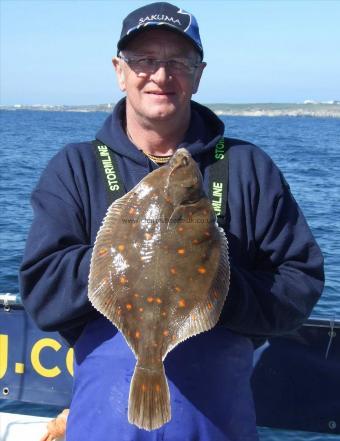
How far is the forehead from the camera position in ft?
11.3

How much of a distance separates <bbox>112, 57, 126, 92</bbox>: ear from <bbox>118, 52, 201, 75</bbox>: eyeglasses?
134 millimetres

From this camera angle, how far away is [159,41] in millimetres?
3439

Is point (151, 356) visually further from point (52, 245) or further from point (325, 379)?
Answer: point (325, 379)

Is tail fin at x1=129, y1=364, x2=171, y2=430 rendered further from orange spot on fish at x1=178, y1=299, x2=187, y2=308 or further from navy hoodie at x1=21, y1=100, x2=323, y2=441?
orange spot on fish at x1=178, y1=299, x2=187, y2=308

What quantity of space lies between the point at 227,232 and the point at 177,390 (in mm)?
868

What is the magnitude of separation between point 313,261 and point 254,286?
41 cm

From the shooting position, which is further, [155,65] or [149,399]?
[155,65]

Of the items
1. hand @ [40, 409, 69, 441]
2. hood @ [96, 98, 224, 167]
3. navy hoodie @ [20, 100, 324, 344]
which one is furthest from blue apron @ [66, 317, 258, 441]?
hand @ [40, 409, 69, 441]

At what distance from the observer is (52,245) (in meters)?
3.20

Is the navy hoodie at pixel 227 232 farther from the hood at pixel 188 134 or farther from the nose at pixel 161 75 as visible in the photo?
the nose at pixel 161 75

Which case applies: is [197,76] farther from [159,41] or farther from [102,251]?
[102,251]

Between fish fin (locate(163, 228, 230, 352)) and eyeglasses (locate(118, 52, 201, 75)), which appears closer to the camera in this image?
fish fin (locate(163, 228, 230, 352))

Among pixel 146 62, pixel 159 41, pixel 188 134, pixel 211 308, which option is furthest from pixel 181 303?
pixel 159 41

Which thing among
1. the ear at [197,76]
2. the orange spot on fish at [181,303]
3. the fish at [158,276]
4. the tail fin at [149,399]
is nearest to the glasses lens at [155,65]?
the ear at [197,76]
